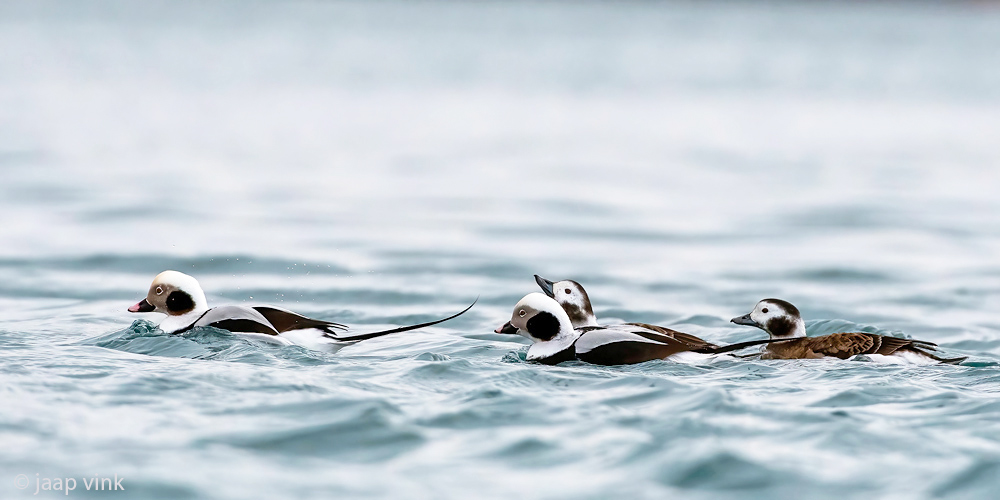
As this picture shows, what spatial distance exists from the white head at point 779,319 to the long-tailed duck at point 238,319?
1.97 m

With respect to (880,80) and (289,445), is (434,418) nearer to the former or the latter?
(289,445)

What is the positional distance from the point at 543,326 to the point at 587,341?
32 centimetres

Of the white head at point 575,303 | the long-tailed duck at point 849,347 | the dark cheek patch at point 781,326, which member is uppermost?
the white head at point 575,303

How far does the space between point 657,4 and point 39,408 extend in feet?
372

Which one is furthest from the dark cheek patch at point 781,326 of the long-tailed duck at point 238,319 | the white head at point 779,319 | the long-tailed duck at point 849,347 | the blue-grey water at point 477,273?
the long-tailed duck at point 238,319

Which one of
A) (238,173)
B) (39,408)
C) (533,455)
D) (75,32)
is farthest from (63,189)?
(75,32)

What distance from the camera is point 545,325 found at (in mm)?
7621

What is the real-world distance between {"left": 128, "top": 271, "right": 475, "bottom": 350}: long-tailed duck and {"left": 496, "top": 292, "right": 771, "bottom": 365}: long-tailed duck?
44cm

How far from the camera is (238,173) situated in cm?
1830

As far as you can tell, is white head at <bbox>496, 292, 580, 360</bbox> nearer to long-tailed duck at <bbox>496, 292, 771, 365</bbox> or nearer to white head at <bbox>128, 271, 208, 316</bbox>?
long-tailed duck at <bbox>496, 292, 771, 365</bbox>

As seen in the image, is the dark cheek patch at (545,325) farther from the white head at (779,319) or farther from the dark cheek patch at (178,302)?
Result: the dark cheek patch at (178,302)

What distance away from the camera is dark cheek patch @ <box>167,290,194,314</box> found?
814 cm

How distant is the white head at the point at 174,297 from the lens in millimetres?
8133

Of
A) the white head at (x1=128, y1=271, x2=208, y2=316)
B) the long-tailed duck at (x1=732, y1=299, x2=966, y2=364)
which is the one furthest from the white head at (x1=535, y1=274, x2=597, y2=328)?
the white head at (x1=128, y1=271, x2=208, y2=316)
